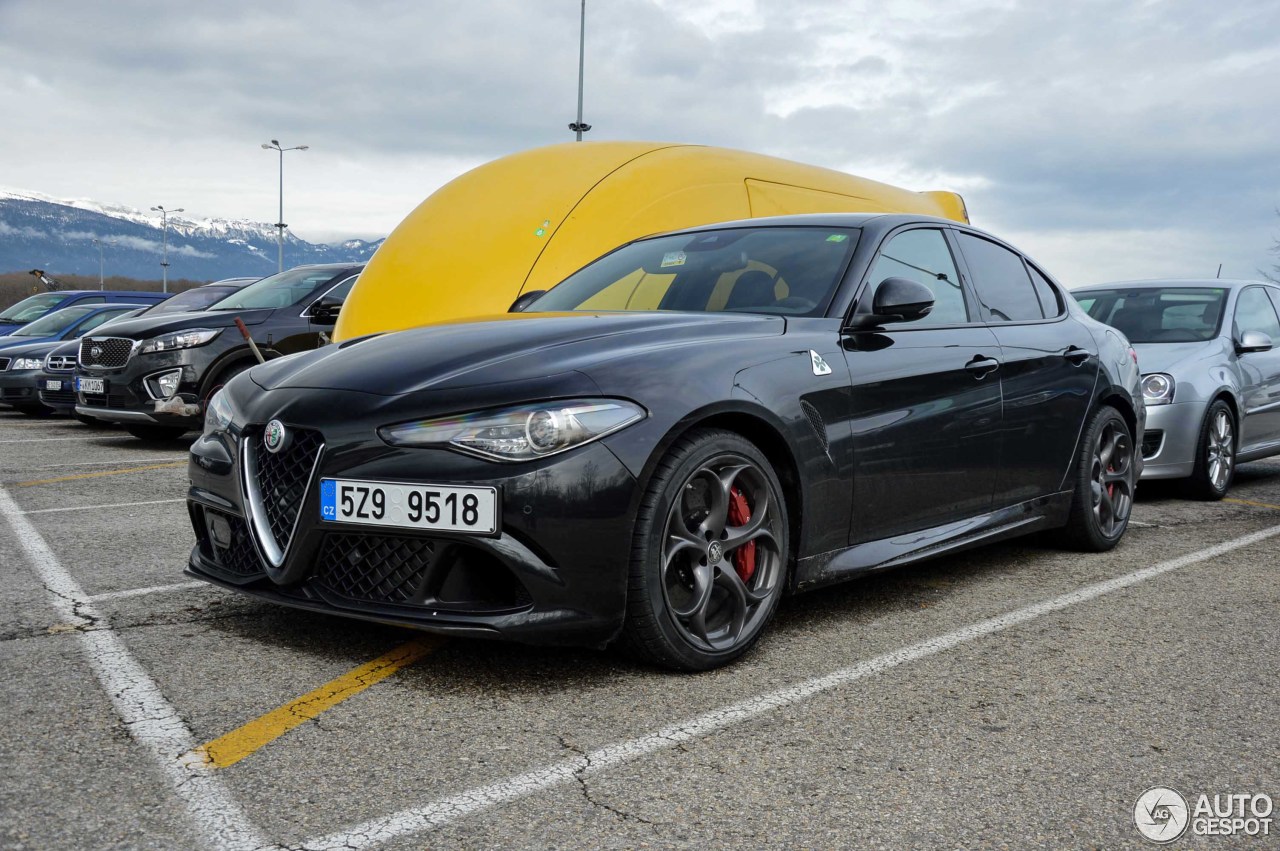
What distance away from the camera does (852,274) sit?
4.11 meters

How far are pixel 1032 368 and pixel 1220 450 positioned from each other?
3.54 metres

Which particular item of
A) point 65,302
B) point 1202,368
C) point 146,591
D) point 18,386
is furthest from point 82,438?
point 1202,368

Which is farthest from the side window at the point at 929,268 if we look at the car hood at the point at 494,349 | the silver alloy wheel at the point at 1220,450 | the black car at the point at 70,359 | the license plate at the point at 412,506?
the black car at the point at 70,359

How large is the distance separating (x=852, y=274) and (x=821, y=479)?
0.84m

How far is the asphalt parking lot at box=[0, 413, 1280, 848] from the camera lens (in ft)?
7.75

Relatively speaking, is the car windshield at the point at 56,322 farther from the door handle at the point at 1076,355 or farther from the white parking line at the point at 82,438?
the door handle at the point at 1076,355

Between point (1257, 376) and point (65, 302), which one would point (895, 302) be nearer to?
point (1257, 376)

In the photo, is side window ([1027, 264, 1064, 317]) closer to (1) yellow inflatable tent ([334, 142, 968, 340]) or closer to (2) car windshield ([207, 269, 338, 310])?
(1) yellow inflatable tent ([334, 142, 968, 340])

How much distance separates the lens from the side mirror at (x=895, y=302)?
3.88 metres

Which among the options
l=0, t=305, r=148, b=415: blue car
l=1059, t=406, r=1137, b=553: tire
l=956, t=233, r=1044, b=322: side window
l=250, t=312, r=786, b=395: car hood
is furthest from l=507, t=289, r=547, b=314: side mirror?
l=0, t=305, r=148, b=415: blue car

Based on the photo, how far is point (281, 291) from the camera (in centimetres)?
1088

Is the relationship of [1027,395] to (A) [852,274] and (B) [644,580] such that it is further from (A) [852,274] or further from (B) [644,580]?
(B) [644,580]

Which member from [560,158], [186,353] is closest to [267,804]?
[560,158]

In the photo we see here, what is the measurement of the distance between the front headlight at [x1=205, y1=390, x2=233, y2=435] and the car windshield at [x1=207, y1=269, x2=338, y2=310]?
278 inches
